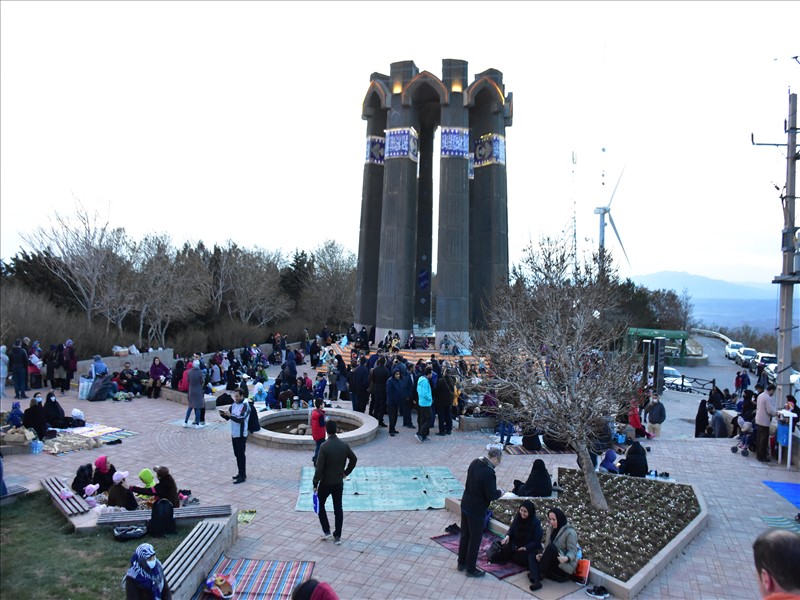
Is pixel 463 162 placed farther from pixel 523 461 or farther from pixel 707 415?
pixel 523 461

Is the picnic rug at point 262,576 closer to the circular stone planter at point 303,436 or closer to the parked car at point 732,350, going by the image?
the circular stone planter at point 303,436

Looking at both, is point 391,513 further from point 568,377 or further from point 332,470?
point 568,377

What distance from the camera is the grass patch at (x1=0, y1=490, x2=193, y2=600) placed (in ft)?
14.4

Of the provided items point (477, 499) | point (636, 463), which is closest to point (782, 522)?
point (636, 463)

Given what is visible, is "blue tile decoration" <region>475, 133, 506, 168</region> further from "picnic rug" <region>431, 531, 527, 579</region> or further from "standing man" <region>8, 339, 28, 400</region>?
"picnic rug" <region>431, 531, 527, 579</region>

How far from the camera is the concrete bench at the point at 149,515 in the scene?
7512mm

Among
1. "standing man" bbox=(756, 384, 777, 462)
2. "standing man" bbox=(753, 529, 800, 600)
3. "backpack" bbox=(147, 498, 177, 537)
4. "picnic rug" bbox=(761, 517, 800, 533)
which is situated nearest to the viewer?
"standing man" bbox=(753, 529, 800, 600)

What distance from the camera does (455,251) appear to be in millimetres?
31328

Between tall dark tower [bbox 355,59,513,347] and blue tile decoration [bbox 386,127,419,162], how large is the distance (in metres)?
0.06

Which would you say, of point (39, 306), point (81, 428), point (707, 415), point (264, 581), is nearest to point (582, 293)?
point (707, 415)

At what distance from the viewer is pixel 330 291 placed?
156ft

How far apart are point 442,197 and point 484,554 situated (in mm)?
25364

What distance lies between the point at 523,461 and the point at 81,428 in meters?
10.5

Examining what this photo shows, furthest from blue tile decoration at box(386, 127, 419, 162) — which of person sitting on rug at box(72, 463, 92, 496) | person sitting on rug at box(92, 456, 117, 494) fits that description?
person sitting on rug at box(72, 463, 92, 496)
